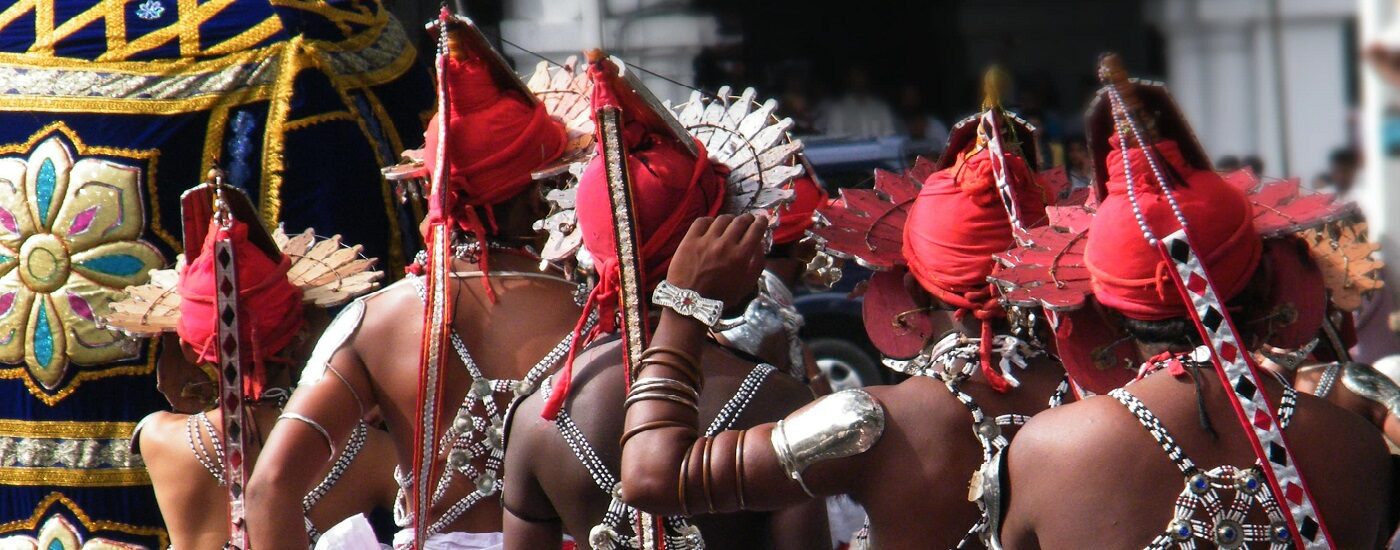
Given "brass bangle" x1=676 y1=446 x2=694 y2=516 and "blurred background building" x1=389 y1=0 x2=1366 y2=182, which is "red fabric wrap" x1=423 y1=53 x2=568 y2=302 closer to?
"blurred background building" x1=389 y1=0 x2=1366 y2=182

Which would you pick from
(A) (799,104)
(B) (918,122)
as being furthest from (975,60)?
(A) (799,104)

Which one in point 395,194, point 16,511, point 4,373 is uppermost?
point 395,194

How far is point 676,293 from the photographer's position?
2371mm

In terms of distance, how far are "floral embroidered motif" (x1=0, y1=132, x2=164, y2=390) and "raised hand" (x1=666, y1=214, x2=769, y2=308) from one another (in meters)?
2.80

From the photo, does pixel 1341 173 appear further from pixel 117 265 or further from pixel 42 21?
pixel 42 21

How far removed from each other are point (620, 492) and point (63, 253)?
2797mm

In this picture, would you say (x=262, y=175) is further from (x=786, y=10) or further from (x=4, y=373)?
(x=786, y=10)

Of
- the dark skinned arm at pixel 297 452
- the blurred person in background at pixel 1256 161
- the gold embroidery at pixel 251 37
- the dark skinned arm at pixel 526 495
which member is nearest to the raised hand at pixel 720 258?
the dark skinned arm at pixel 526 495

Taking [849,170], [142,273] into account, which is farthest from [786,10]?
Answer: [142,273]

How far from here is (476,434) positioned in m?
3.31

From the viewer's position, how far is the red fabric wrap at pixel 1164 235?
2123 mm

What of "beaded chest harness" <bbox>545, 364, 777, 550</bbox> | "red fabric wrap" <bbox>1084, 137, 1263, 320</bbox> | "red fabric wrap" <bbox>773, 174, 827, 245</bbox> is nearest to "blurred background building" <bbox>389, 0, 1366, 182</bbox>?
"red fabric wrap" <bbox>773, 174, 827, 245</bbox>

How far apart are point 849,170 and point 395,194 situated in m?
2.43

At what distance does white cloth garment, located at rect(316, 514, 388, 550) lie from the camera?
3.48m
